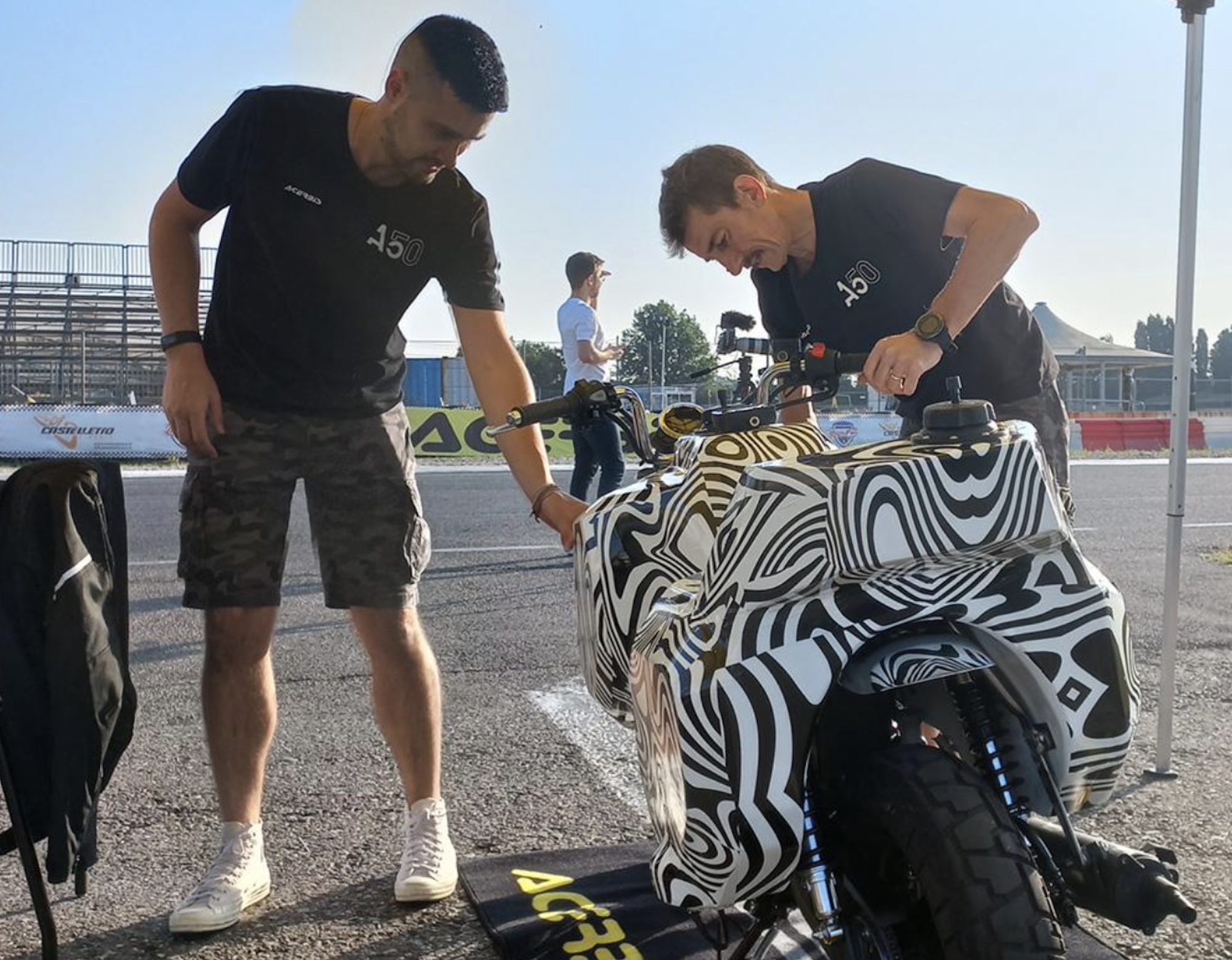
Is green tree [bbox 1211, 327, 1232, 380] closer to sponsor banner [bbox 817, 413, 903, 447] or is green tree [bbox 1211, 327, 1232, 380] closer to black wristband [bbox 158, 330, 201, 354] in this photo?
sponsor banner [bbox 817, 413, 903, 447]

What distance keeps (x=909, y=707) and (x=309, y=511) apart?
1724 mm

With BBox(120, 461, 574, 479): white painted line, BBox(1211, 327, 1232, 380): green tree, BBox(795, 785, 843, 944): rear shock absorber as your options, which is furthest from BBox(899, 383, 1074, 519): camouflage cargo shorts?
BBox(1211, 327, 1232, 380): green tree

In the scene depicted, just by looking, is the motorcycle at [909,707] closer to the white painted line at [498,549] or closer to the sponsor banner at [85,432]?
the white painted line at [498,549]

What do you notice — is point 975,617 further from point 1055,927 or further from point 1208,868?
point 1208,868

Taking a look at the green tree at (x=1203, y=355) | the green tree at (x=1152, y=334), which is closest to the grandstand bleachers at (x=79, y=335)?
the green tree at (x=1203, y=355)

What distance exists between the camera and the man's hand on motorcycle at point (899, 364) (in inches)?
81.7

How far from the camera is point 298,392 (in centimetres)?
297

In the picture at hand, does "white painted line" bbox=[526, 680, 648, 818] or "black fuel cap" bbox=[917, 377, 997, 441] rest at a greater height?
"black fuel cap" bbox=[917, 377, 997, 441]

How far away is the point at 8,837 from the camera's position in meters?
2.33

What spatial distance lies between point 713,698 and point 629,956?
1.10 meters

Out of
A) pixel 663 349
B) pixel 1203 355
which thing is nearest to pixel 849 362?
pixel 663 349

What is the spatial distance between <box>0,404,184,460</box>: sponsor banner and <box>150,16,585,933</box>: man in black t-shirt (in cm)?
1526

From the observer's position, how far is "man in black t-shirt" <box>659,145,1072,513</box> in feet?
7.62

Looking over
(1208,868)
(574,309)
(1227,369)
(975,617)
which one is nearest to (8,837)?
(975,617)
